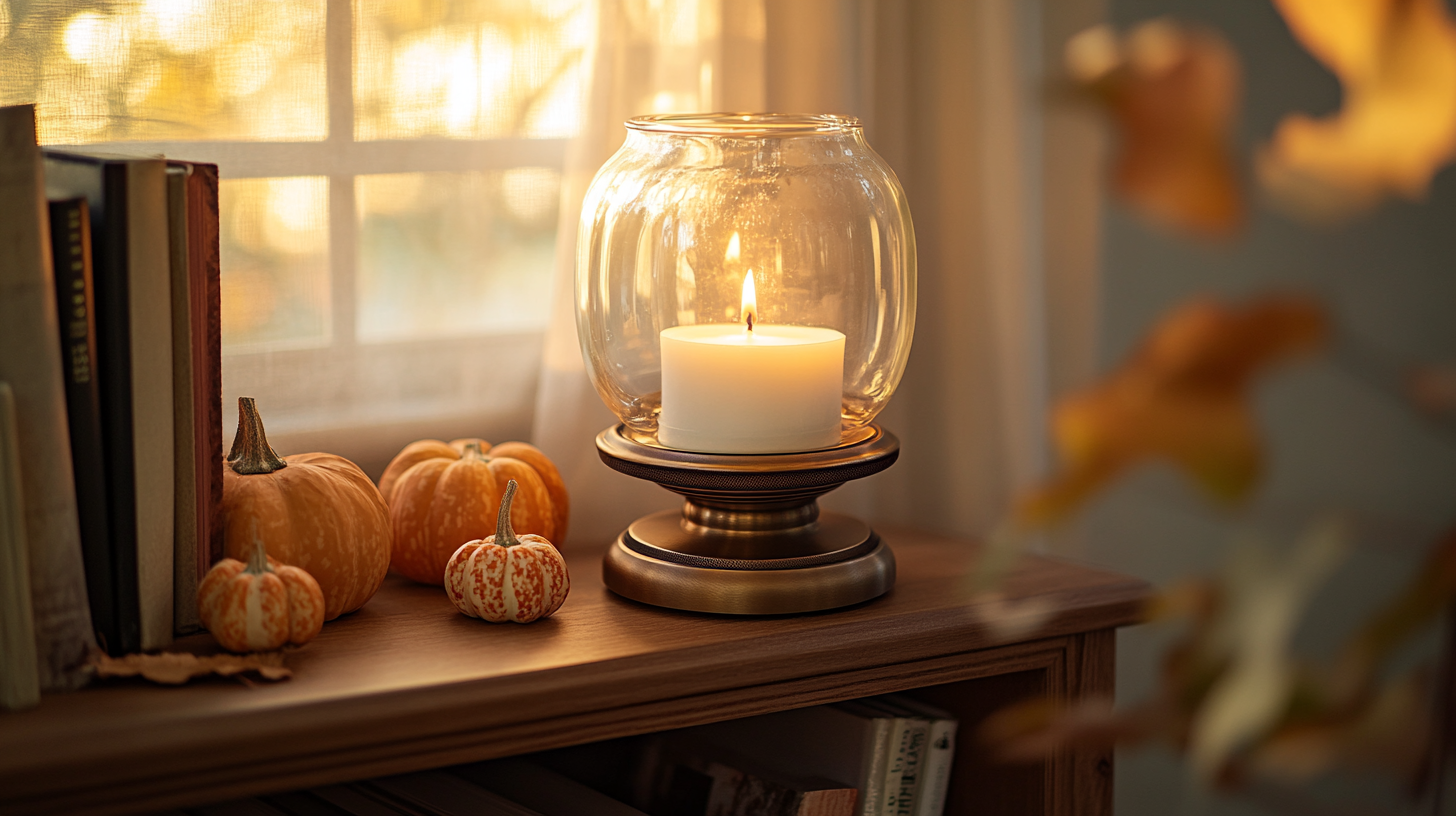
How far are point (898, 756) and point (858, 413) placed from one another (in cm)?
28

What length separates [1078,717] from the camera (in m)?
0.36

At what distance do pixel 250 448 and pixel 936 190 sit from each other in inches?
29.3

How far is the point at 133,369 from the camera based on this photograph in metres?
0.82

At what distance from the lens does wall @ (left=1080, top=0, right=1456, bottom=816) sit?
117 cm

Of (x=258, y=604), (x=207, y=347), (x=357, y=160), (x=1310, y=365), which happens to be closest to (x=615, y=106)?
(x=357, y=160)

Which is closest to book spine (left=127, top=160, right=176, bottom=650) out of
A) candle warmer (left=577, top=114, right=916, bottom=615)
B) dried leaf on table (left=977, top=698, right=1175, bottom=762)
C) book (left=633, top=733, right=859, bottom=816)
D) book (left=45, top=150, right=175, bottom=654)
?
book (left=45, top=150, right=175, bottom=654)

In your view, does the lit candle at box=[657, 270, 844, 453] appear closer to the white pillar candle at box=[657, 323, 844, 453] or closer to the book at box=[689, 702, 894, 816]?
the white pillar candle at box=[657, 323, 844, 453]

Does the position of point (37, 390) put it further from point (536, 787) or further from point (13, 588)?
point (536, 787)

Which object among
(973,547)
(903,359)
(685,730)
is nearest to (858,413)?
(903,359)

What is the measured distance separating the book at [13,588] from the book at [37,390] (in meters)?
0.02

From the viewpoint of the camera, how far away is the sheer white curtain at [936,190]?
3.84 feet

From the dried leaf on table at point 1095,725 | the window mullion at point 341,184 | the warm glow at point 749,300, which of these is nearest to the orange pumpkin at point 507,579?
the warm glow at point 749,300

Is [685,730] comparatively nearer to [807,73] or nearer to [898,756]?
[898,756]

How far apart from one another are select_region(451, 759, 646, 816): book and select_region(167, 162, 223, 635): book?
0.31 m
